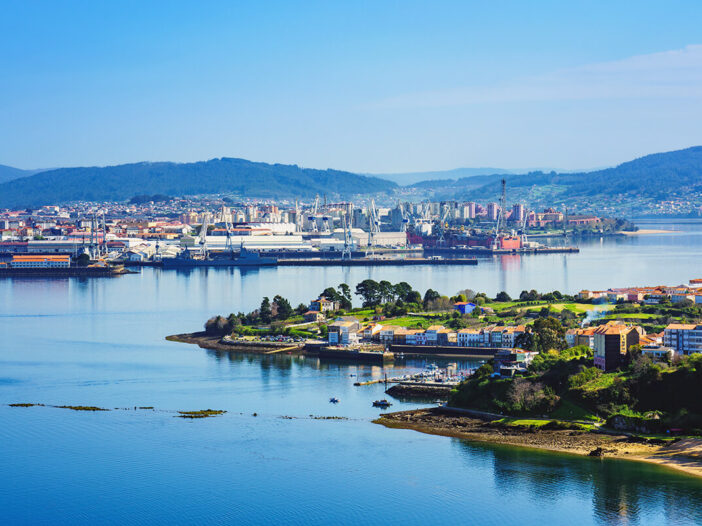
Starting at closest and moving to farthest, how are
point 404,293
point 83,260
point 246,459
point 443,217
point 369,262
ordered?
point 246,459
point 404,293
point 83,260
point 369,262
point 443,217

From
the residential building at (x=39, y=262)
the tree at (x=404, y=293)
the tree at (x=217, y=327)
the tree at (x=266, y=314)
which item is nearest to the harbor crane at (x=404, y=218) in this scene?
the residential building at (x=39, y=262)

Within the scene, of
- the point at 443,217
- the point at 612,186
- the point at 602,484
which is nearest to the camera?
the point at 602,484

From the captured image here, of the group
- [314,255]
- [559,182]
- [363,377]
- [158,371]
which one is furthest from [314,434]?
[559,182]

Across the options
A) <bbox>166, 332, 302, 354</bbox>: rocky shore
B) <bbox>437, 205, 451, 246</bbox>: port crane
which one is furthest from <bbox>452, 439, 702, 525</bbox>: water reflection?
<bbox>437, 205, 451, 246</bbox>: port crane

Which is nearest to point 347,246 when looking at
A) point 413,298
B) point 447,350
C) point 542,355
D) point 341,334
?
point 413,298

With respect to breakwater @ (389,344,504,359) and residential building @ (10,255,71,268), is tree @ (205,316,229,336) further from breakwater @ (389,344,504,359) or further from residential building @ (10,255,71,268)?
residential building @ (10,255,71,268)

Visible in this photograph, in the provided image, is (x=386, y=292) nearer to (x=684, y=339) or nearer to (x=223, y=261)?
(x=684, y=339)

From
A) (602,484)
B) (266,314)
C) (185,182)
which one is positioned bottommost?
(602,484)
